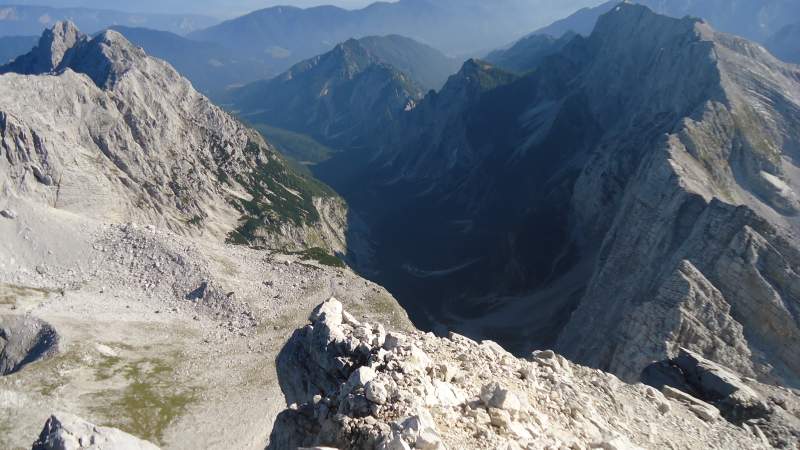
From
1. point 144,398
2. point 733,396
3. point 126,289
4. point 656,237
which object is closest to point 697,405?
point 733,396

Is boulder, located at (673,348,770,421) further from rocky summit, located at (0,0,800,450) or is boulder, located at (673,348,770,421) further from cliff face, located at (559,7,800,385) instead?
cliff face, located at (559,7,800,385)

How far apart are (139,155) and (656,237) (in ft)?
335

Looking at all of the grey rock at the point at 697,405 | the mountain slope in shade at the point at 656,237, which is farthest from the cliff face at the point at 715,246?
the grey rock at the point at 697,405

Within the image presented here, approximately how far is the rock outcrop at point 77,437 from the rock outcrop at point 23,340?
50914 millimetres

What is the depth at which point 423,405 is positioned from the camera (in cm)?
1997

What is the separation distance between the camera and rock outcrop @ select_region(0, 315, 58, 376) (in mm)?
65062

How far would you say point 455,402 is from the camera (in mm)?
21156

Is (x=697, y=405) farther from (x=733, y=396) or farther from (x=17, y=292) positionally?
(x=17, y=292)

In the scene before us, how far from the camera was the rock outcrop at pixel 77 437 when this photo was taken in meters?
20.2

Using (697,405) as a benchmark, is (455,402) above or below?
above

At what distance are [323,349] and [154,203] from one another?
99663 mm

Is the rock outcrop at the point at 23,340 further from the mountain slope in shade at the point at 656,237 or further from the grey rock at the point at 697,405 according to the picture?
the mountain slope in shade at the point at 656,237

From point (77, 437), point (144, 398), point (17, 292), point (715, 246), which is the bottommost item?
point (144, 398)

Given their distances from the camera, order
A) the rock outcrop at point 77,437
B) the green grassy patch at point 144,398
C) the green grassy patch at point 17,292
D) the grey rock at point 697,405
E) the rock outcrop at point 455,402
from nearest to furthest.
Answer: the rock outcrop at point 455,402
the rock outcrop at point 77,437
the grey rock at point 697,405
the green grassy patch at point 144,398
the green grassy patch at point 17,292
